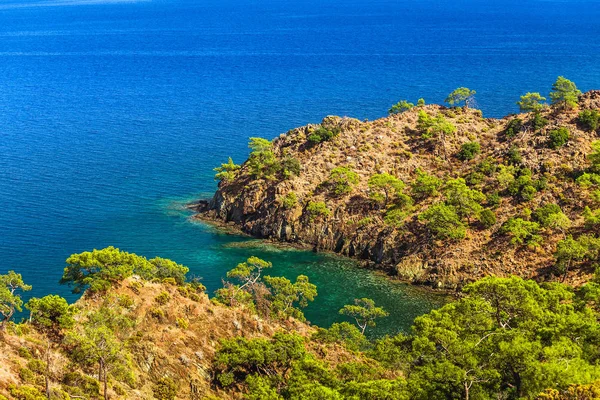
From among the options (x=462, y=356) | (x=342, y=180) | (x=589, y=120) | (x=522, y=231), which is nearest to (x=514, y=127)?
(x=589, y=120)

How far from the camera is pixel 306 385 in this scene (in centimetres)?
5384

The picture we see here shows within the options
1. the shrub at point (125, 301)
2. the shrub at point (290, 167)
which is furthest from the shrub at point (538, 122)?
the shrub at point (125, 301)

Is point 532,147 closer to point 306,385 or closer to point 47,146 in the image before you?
point 306,385

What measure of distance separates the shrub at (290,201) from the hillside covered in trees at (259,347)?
35217 millimetres

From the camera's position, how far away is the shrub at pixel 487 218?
10375 centimetres

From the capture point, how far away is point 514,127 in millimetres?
125062

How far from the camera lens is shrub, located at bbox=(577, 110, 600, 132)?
118 meters

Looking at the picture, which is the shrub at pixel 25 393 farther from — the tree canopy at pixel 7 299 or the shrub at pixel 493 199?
the shrub at pixel 493 199

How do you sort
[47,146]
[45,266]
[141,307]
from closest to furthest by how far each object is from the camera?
[141,307], [45,266], [47,146]

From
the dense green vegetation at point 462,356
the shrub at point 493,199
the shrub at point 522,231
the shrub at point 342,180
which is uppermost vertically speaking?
the shrub at point 342,180

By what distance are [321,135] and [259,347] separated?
72724mm

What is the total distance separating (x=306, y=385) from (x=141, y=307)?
2303 cm

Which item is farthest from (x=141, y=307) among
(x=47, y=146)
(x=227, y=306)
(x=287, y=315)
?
(x=47, y=146)

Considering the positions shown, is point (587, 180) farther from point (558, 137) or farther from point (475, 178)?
point (475, 178)
